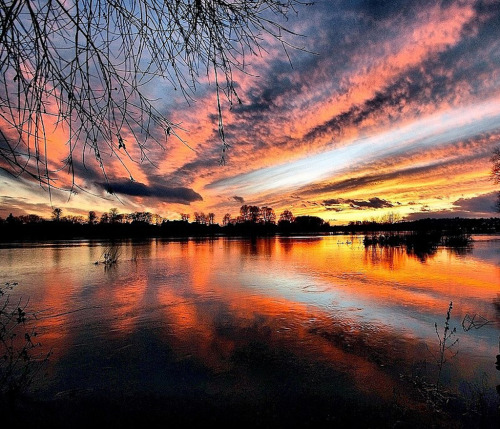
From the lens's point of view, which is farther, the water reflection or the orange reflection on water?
the orange reflection on water

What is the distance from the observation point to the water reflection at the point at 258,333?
4516 millimetres

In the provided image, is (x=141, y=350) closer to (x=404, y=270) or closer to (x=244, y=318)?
(x=244, y=318)

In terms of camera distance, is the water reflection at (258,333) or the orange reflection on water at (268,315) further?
the orange reflection on water at (268,315)

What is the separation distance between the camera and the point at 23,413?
3.54 metres

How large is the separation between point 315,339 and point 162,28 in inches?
236

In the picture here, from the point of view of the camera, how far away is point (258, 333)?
6582 millimetres

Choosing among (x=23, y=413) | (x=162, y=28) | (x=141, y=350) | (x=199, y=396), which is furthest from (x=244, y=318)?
(x=162, y=28)

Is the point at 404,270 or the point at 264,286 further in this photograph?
the point at 404,270

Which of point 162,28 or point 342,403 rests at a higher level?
point 162,28

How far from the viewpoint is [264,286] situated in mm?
12188

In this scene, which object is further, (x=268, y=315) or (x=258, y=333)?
(x=268, y=315)

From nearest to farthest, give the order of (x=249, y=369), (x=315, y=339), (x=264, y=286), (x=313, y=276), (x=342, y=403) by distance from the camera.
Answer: (x=342, y=403)
(x=249, y=369)
(x=315, y=339)
(x=264, y=286)
(x=313, y=276)

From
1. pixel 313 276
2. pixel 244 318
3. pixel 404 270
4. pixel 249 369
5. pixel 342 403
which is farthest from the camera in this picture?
pixel 404 270

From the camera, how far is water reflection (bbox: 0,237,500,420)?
4516 mm
